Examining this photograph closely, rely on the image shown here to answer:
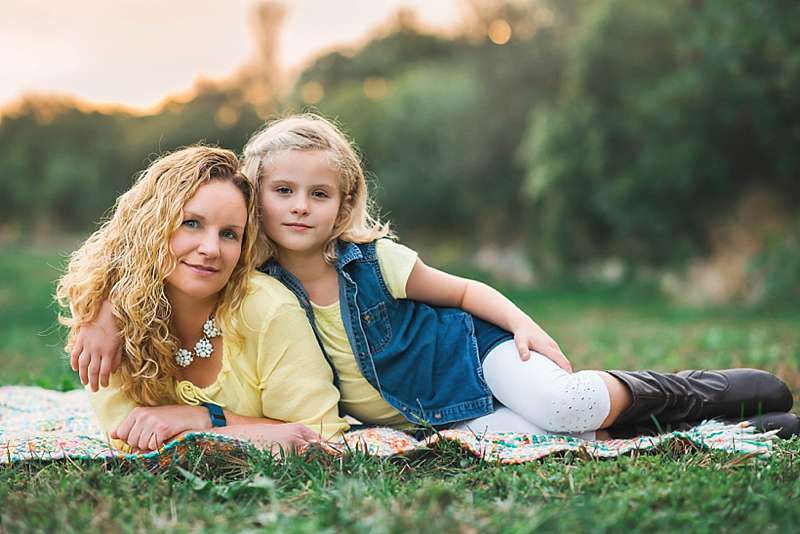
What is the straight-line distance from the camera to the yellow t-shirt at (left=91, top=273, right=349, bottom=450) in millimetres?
2756

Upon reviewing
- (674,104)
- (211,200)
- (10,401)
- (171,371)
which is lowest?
(10,401)

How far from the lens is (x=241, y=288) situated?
282cm

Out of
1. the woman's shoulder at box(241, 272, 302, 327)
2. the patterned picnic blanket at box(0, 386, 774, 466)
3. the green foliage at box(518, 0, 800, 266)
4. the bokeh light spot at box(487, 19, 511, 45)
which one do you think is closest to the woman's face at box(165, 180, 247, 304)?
the woman's shoulder at box(241, 272, 302, 327)

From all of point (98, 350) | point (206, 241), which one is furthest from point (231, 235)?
point (98, 350)

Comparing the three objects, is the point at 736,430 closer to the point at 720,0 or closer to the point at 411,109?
the point at 720,0

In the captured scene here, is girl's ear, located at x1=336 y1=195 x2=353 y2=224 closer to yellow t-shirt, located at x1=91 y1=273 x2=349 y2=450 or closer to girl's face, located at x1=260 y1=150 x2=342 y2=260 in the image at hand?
girl's face, located at x1=260 y1=150 x2=342 y2=260

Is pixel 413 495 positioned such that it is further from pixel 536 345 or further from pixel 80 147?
pixel 80 147

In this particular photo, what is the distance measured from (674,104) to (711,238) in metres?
2.35

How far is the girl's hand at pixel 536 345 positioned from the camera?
296 centimetres

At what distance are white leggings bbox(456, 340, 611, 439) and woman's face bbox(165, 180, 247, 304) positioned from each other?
107cm

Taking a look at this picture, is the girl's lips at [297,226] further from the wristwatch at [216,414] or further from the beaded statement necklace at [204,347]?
the wristwatch at [216,414]

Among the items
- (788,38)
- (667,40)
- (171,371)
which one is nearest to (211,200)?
(171,371)

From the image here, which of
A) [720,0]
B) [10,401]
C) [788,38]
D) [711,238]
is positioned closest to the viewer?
[10,401]

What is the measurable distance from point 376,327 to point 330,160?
65 cm
